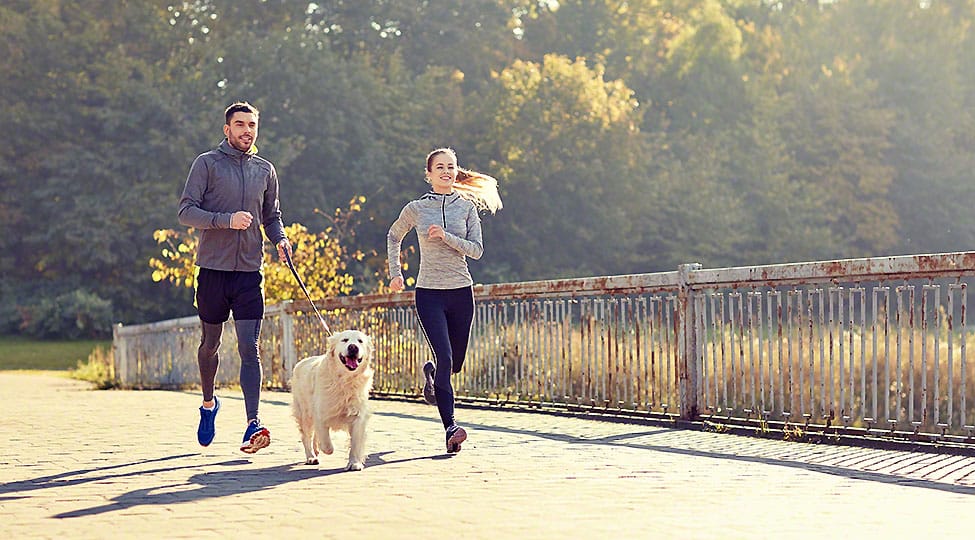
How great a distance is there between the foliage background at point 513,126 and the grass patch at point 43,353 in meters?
0.91

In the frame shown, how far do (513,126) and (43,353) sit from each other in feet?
67.3

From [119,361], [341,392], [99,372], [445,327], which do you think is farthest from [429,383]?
[99,372]

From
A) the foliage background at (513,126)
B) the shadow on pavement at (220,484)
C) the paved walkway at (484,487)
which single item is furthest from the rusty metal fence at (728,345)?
the foliage background at (513,126)

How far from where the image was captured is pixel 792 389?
10109 mm

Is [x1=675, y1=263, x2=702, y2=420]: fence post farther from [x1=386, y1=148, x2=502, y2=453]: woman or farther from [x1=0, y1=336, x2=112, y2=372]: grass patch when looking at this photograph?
[x1=0, y1=336, x2=112, y2=372]: grass patch

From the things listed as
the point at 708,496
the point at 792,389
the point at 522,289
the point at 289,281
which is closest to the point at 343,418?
the point at 708,496

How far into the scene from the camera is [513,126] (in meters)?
54.1

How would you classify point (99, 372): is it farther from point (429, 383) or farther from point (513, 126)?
point (513, 126)

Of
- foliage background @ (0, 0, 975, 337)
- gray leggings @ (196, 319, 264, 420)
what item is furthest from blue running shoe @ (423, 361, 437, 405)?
foliage background @ (0, 0, 975, 337)

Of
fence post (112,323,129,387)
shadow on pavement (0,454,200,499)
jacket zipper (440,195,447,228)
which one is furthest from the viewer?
fence post (112,323,129,387)

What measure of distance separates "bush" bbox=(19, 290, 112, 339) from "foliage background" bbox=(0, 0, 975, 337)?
0.12 m

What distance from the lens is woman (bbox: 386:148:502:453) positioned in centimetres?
939

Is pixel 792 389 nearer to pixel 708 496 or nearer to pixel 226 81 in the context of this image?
pixel 708 496

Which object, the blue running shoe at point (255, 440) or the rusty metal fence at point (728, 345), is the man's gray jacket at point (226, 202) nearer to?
the blue running shoe at point (255, 440)
